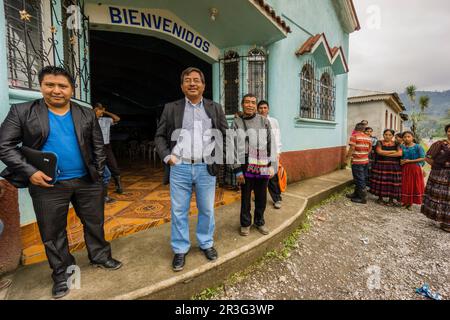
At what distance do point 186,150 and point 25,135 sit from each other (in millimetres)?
1292

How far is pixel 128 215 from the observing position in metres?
3.15

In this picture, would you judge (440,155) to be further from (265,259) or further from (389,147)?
(265,259)

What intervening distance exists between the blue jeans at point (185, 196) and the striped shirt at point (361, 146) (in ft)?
14.0

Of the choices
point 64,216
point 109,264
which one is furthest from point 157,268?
point 64,216

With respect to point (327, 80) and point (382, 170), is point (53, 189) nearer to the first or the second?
point (382, 170)

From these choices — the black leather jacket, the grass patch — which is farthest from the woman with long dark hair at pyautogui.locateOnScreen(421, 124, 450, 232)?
the black leather jacket

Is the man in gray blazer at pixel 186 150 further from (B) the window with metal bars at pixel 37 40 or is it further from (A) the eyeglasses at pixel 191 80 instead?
(B) the window with metal bars at pixel 37 40

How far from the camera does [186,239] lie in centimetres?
222

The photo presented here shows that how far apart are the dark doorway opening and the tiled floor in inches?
135

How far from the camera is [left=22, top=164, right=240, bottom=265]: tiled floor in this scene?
2.29 metres

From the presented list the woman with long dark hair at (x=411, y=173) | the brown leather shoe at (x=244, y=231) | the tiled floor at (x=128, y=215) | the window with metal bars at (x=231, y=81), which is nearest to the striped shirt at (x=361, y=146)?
the woman with long dark hair at (x=411, y=173)

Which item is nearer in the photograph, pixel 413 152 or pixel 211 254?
pixel 211 254

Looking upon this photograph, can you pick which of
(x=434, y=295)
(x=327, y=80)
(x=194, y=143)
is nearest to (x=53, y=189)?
(x=194, y=143)
